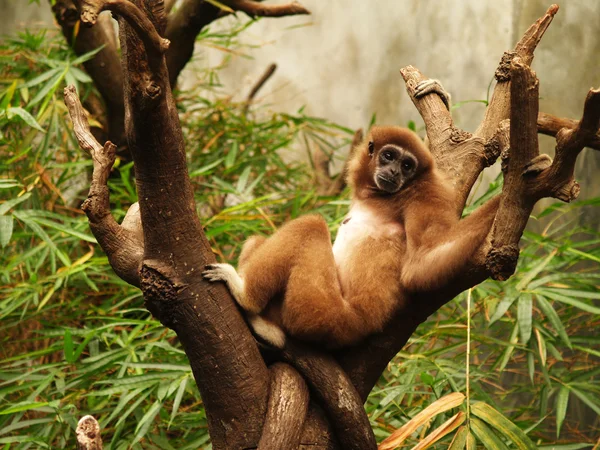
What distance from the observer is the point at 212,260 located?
96.6 inches

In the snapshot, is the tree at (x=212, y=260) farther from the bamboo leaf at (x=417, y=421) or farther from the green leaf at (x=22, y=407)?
the green leaf at (x=22, y=407)

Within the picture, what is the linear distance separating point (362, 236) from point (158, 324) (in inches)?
62.1

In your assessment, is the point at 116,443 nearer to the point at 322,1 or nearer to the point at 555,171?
the point at 555,171

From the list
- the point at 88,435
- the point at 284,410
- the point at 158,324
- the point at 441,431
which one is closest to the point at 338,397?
the point at 284,410

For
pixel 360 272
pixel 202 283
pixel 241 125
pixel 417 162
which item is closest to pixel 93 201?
pixel 202 283

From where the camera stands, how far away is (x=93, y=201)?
2.54 metres

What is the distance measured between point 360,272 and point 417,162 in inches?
21.8

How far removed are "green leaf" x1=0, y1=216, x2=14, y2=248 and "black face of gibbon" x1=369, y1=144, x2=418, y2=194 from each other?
187 cm

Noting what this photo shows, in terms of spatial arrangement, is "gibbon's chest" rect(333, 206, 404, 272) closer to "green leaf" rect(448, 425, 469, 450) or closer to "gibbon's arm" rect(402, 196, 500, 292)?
"gibbon's arm" rect(402, 196, 500, 292)

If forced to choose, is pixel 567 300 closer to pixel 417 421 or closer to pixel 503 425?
pixel 503 425

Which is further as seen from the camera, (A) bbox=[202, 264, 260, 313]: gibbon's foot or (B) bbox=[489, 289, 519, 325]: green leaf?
(B) bbox=[489, 289, 519, 325]: green leaf

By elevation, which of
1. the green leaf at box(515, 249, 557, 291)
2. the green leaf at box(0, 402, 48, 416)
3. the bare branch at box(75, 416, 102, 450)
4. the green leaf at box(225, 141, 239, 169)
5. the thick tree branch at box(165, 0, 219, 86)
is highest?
the thick tree branch at box(165, 0, 219, 86)

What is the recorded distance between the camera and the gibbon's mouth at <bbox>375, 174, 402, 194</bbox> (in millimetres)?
2965

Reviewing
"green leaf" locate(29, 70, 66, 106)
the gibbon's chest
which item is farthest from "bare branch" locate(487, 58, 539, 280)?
"green leaf" locate(29, 70, 66, 106)
